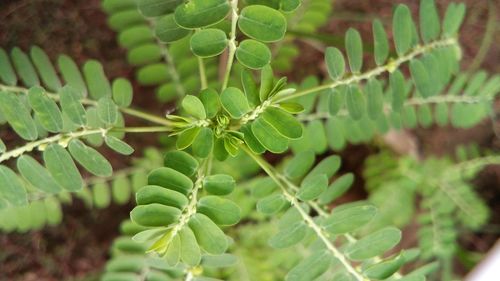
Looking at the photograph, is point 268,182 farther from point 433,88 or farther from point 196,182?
point 433,88

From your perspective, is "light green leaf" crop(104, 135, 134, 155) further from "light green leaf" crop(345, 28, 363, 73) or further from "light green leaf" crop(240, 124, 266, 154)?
"light green leaf" crop(345, 28, 363, 73)

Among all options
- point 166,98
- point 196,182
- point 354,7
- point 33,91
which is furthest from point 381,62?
point 354,7

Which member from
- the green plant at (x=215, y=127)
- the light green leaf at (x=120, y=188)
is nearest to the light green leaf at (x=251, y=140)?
the green plant at (x=215, y=127)

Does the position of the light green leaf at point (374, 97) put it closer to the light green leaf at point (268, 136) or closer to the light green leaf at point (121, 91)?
the light green leaf at point (268, 136)

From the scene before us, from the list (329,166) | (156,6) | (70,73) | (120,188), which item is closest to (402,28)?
(329,166)

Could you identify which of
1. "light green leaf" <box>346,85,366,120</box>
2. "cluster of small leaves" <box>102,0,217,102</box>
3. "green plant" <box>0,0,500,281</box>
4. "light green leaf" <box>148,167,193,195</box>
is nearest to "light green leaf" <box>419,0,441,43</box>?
Answer: "green plant" <box>0,0,500,281</box>

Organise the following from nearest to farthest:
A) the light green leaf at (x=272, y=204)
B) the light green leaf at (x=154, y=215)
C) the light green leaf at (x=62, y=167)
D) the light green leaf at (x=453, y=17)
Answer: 1. the light green leaf at (x=154, y=215)
2. the light green leaf at (x=62, y=167)
3. the light green leaf at (x=272, y=204)
4. the light green leaf at (x=453, y=17)

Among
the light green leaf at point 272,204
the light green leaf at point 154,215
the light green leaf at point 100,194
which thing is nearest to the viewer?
the light green leaf at point 154,215
